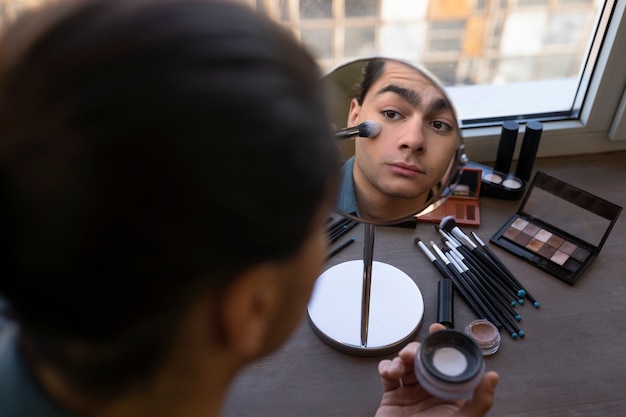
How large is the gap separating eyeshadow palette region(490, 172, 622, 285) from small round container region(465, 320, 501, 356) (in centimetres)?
16

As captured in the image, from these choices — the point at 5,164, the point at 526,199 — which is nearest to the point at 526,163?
the point at 526,199

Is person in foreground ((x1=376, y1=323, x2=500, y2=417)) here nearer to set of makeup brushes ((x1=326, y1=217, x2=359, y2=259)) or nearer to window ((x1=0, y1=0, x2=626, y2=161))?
set of makeup brushes ((x1=326, y1=217, x2=359, y2=259))

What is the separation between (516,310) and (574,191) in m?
0.22

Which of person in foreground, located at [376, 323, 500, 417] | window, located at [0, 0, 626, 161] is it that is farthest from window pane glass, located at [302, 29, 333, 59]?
person in foreground, located at [376, 323, 500, 417]

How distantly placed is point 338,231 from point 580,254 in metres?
0.38

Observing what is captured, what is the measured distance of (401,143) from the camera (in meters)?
0.65

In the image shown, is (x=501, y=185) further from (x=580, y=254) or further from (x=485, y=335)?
(x=485, y=335)

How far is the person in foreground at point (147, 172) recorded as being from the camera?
0.29 meters

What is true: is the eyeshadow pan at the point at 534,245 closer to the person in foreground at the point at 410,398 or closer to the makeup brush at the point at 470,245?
the makeup brush at the point at 470,245

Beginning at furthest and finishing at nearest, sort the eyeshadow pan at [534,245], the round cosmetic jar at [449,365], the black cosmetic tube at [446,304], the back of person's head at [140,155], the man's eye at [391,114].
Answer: the eyeshadow pan at [534,245]
the black cosmetic tube at [446,304]
the man's eye at [391,114]
the round cosmetic jar at [449,365]
the back of person's head at [140,155]

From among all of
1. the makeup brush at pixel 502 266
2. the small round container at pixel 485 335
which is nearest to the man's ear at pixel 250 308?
the small round container at pixel 485 335

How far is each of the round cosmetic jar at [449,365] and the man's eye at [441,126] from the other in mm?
219

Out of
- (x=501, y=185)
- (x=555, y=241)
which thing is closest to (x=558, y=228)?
(x=555, y=241)

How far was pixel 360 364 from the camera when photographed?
0.75m
